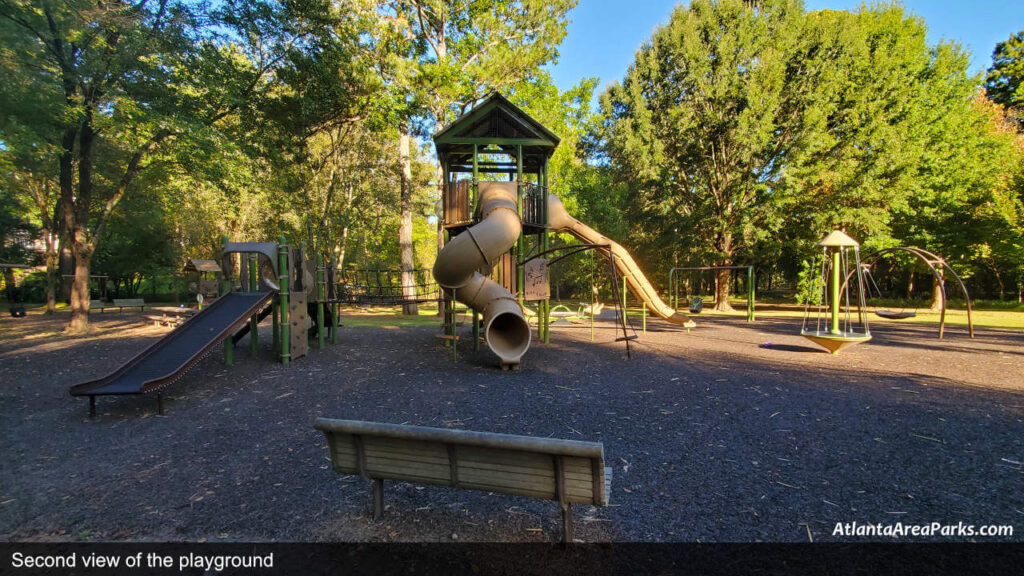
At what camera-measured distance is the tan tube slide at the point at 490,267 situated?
7129 mm

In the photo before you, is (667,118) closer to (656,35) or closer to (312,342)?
(656,35)

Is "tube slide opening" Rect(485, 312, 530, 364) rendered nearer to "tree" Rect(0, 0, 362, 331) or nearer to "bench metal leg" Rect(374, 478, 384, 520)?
"bench metal leg" Rect(374, 478, 384, 520)

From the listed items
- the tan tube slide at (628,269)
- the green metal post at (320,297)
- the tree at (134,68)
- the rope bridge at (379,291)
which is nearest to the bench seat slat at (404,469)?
the rope bridge at (379,291)

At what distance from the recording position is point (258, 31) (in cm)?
1420

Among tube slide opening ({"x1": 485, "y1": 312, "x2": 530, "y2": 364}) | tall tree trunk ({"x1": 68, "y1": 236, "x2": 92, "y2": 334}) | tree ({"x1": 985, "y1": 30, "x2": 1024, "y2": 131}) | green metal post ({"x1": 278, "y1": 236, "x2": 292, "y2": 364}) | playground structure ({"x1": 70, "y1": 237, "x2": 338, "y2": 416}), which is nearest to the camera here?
playground structure ({"x1": 70, "y1": 237, "x2": 338, "y2": 416})

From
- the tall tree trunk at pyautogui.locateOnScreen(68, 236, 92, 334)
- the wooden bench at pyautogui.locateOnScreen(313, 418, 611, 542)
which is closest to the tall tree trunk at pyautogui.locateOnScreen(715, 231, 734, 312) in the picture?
the wooden bench at pyautogui.locateOnScreen(313, 418, 611, 542)

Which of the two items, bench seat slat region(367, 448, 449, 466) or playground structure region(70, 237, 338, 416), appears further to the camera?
playground structure region(70, 237, 338, 416)

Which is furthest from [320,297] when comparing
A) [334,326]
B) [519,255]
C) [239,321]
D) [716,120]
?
[716,120]

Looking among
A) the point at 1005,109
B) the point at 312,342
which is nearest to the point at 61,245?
Answer: the point at 312,342

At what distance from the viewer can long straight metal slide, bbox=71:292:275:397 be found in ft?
18.7

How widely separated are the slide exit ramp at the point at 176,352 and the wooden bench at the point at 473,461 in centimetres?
465

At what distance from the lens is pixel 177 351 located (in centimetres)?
706

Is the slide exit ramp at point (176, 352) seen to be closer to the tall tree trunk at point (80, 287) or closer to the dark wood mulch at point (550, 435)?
the dark wood mulch at point (550, 435)
